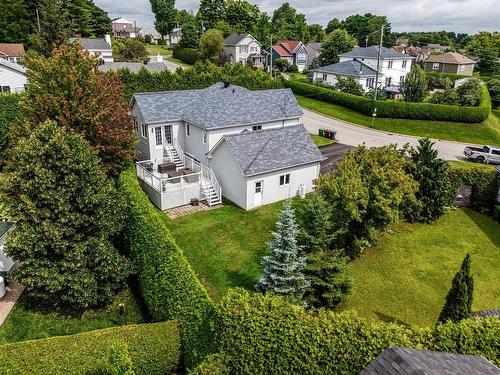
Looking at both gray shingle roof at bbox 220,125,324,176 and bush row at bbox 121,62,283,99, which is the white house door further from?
bush row at bbox 121,62,283,99

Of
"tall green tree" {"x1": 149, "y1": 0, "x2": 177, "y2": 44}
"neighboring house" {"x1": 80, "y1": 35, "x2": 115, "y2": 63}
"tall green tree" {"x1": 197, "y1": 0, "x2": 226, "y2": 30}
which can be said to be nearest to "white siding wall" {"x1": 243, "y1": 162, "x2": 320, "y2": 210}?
"neighboring house" {"x1": 80, "y1": 35, "x2": 115, "y2": 63}

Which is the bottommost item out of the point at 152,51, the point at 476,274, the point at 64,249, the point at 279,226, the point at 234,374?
the point at 476,274

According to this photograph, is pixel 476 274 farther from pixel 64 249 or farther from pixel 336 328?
pixel 64 249

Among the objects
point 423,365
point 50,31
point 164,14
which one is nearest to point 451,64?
point 50,31

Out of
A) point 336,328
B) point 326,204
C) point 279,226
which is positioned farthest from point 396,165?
point 336,328

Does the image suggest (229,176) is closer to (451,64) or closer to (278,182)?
(278,182)

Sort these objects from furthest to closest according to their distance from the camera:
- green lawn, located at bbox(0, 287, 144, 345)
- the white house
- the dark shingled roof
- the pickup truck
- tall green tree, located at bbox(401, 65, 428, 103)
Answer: the white house
tall green tree, located at bbox(401, 65, 428, 103)
the pickup truck
green lawn, located at bbox(0, 287, 144, 345)
the dark shingled roof
